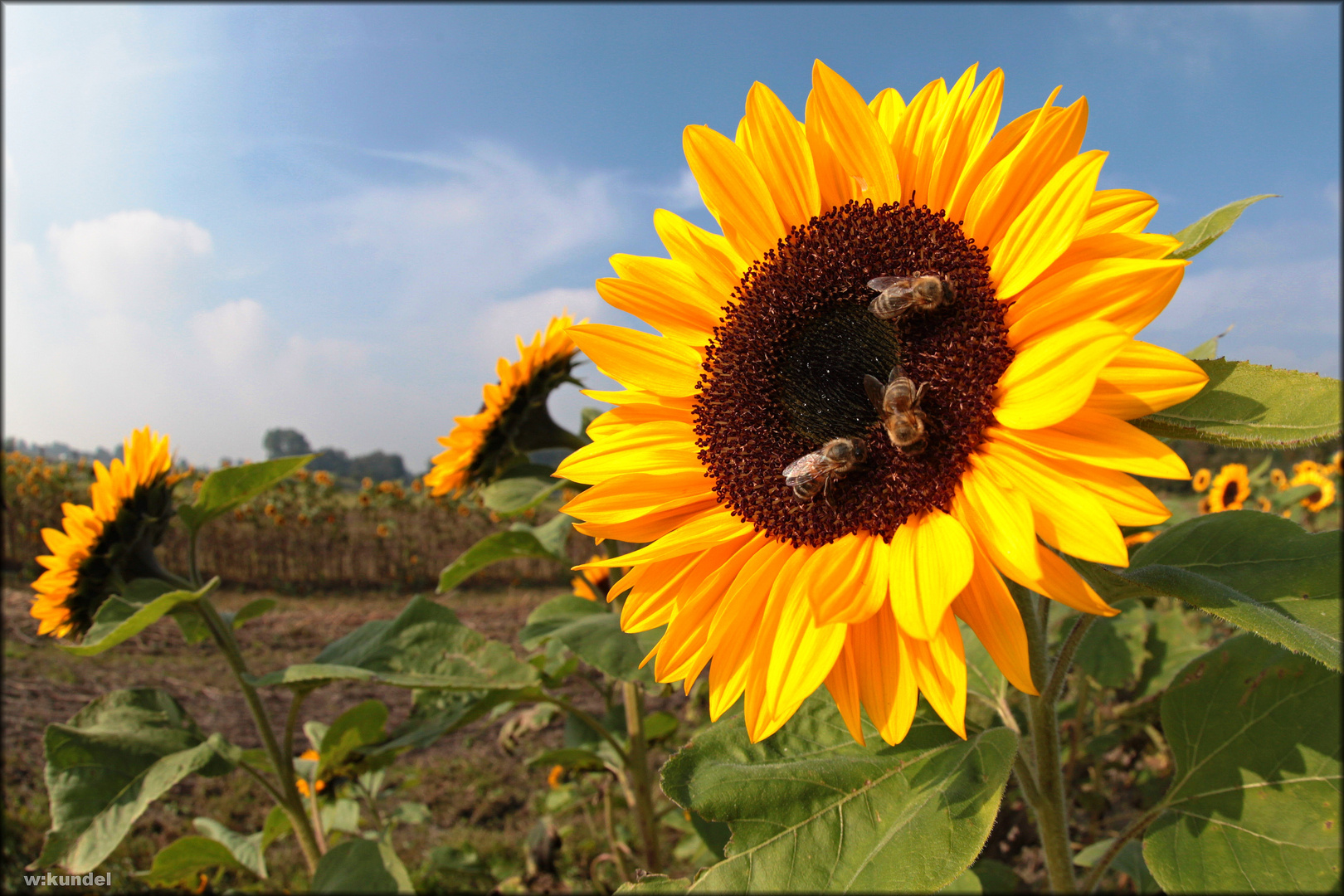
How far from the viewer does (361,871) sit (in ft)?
7.43

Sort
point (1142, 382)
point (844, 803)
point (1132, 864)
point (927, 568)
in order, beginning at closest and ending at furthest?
point (1142, 382), point (927, 568), point (844, 803), point (1132, 864)

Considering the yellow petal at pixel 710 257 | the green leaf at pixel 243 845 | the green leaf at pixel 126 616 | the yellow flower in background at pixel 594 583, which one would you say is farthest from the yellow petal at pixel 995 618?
the green leaf at pixel 243 845

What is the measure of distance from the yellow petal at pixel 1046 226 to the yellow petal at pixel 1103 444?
0.25 meters

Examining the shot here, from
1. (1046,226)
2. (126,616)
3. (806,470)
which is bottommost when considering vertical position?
(126,616)

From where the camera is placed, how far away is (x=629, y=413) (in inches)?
63.8

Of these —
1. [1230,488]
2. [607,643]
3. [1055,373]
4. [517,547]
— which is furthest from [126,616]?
[1230,488]

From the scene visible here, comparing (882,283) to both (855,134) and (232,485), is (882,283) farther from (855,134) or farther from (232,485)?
(232,485)

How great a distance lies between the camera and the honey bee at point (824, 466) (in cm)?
129

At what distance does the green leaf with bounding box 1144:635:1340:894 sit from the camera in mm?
1257

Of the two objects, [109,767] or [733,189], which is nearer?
[733,189]

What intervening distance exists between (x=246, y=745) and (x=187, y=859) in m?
4.61

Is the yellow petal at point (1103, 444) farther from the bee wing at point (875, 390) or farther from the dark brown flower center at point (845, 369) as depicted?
the bee wing at point (875, 390)

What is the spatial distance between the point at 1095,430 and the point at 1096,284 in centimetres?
22

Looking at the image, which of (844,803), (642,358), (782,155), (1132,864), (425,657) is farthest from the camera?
(425,657)
